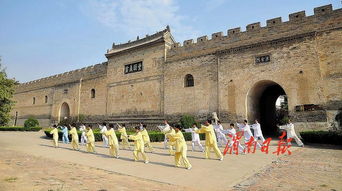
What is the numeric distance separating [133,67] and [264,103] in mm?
11936

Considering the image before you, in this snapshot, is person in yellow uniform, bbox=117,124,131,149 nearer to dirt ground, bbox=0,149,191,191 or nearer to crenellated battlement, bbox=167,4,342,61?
dirt ground, bbox=0,149,191,191

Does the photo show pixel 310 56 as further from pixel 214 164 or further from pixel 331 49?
pixel 214 164

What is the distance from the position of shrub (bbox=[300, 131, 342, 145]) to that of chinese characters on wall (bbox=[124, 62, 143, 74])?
1436 cm

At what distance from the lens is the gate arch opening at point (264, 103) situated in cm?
1573

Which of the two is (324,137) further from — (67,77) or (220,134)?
(67,77)

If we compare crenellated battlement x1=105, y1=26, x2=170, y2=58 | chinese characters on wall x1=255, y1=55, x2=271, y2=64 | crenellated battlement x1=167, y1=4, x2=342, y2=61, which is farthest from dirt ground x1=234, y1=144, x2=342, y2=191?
crenellated battlement x1=105, y1=26, x2=170, y2=58

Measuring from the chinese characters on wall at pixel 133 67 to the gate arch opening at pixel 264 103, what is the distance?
404 inches

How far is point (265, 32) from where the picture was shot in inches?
603

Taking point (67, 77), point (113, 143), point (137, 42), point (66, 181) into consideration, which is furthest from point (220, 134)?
point (67, 77)

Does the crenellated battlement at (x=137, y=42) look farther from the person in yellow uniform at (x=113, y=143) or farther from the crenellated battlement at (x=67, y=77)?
the person in yellow uniform at (x=113, y=143)

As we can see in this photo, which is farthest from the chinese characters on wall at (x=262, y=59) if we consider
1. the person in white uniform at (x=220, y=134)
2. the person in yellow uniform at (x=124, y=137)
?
the person in yellow uniform at (x=124, y=137)

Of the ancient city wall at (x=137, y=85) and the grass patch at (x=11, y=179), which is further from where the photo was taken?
the ancient city wall at (x=137, y=85)

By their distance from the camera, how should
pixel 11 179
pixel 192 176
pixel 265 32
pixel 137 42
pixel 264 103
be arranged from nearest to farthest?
pixel 11 179 < pixel 192 176 < pixel 265 32 < pixel 264 103 < pixel 137 42

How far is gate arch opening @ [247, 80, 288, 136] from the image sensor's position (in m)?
15.7
